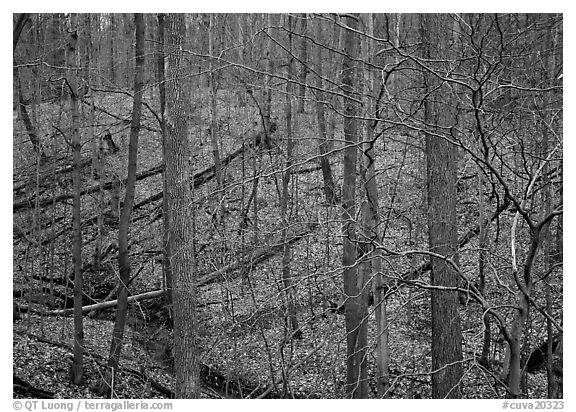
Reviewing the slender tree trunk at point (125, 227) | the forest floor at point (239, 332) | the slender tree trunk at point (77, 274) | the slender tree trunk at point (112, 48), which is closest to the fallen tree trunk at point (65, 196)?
the forest floor at point (239, 332)

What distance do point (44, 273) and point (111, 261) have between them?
4.57 ft

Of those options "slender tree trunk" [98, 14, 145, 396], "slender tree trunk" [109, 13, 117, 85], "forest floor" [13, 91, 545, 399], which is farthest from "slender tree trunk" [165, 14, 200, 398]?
"slender tree trunk" [109, 13, 117, 85]

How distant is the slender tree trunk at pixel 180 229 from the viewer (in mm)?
7570

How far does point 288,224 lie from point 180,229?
230cm

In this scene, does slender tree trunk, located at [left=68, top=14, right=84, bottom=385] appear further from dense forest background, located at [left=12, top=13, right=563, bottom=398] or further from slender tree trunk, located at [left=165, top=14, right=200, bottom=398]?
slender tree trunk, located at [left=165, top=14, right=200, bottom=398]

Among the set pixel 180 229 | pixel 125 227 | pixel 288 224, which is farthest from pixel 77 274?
pixel 288 224

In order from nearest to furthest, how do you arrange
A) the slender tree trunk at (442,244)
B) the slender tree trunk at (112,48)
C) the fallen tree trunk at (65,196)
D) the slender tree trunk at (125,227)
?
the slender tree trunk at (442,244), the slender tree trunk at (125,227), the fallen tree trunk at (65,196), the slender tree trunk at (112,48)

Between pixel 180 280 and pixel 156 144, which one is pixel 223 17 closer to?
pixel 156 144

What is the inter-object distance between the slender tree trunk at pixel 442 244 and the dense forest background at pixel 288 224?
3 centimetres

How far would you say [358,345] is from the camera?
26.2 ft

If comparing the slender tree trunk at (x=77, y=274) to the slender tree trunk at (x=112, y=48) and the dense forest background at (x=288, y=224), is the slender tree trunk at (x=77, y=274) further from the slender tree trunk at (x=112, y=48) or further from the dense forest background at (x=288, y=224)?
the slender tree trunk at (x=112, y=48)

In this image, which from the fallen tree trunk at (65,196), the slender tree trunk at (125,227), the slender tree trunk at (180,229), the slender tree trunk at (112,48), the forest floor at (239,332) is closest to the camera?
the slender tree trunk at (180,229)

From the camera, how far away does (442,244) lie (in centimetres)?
675

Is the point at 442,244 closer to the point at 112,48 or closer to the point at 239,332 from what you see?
the point at 239,332
